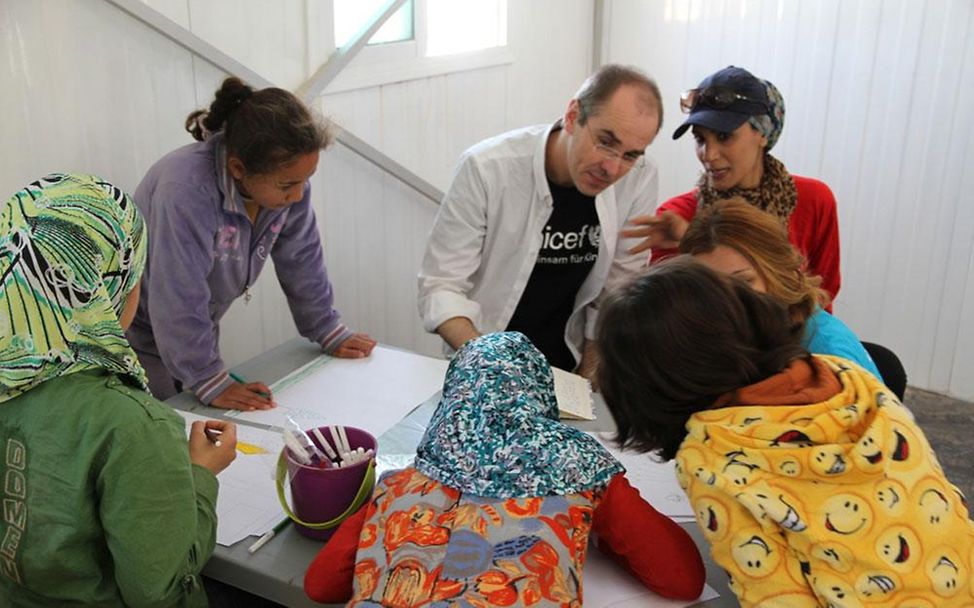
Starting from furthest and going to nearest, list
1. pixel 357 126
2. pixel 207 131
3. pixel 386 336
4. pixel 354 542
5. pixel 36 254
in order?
pixel 386 336 < pixel 357 126 < pixel 207 131 < pixel 354 542 < pixel 36 254

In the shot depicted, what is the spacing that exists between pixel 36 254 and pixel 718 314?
2.66 ft

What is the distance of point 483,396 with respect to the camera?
1130mm

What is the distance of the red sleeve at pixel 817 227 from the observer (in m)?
2.03

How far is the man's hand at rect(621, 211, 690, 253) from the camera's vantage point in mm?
1932

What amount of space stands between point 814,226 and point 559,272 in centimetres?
62

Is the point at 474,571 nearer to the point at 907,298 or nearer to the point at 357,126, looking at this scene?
the point at 357,126

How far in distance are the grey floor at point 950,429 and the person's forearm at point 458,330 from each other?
184cm

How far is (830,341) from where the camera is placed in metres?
1.50

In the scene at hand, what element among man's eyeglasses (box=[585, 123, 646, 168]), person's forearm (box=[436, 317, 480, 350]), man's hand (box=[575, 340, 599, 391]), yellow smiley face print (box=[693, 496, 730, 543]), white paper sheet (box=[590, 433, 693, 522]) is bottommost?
man's hand (box=[575, 340, 599, 391])

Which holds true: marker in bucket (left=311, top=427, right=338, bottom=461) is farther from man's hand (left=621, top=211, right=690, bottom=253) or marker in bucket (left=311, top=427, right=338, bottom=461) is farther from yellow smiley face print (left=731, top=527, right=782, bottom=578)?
man's hand (left=621, top=211, right=690, bottom=253)

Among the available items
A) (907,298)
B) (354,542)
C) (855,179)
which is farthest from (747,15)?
(354,542)

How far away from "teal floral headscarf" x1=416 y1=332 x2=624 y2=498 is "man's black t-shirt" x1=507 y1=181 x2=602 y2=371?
88 centimetres

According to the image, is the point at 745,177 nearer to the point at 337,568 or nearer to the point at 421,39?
the point at 337,568

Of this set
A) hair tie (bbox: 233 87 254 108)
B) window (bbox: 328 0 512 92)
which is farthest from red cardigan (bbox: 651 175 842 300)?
window (bbox: 328 0 512 92)
